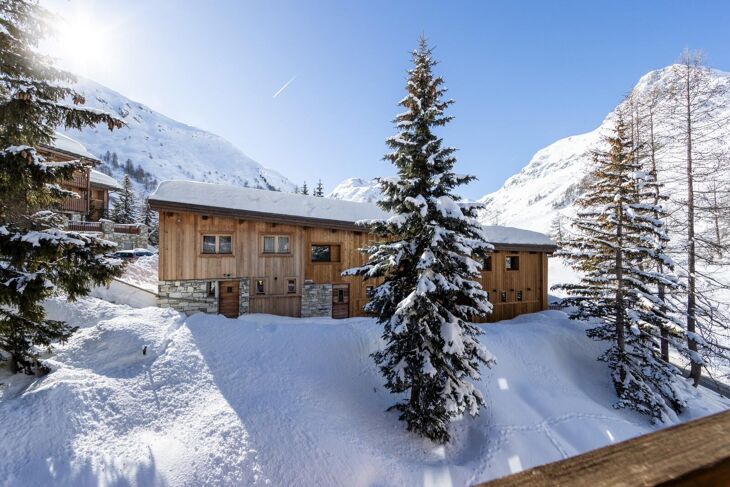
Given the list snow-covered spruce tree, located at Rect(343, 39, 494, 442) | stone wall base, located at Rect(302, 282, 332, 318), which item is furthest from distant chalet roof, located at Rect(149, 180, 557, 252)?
snow-covered spruce tree, located at Rect(343, 39, 494, 442)

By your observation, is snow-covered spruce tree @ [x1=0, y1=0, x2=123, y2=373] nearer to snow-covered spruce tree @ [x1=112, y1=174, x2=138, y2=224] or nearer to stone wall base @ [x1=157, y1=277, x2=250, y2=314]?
stone wall base @ [x1=157, y1=277, x2=250, y2=314]

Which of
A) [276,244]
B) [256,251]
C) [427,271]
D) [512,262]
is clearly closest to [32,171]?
[427,271]

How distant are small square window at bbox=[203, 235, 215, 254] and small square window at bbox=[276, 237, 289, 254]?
9.59 feet

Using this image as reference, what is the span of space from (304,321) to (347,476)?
7.40 metres

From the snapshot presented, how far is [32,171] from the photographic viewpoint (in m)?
6.38

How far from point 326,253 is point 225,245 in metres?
4.77

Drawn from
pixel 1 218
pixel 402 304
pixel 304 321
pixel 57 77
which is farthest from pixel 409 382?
pixel 57 77

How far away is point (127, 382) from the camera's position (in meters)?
9.63

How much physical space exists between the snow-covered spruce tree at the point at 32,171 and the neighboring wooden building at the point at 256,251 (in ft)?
22.3

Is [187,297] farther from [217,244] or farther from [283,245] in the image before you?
[283,245]

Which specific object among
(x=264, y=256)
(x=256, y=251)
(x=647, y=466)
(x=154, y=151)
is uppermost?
(x=154, y=151)

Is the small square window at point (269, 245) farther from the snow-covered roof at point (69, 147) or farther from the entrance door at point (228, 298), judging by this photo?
the snow-covered roof at point (69, 147)

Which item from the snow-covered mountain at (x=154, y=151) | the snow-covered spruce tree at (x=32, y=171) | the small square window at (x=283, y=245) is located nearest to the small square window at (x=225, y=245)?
the small square window at (x=283, y=245)

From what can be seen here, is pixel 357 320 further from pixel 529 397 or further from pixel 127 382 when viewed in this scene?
pixel 127 382
